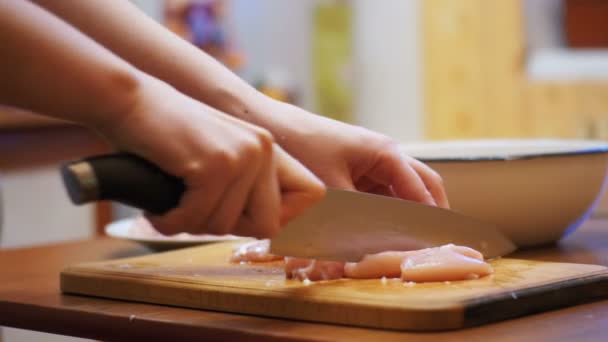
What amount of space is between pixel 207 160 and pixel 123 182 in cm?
7

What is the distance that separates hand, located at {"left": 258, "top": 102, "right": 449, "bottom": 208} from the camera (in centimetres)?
105

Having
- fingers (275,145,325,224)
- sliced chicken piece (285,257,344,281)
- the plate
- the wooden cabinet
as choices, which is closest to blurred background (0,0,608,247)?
the wooden cabinet

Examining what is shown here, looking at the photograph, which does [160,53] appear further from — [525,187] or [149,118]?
[525,187]

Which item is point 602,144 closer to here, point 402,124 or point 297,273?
point 297,273

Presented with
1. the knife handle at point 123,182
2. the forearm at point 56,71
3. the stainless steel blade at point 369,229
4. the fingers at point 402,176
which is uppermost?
the forearm at point 56,71

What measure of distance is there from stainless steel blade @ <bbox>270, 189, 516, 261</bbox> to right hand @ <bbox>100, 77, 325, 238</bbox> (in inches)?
5.9

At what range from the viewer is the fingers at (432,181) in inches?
43.2

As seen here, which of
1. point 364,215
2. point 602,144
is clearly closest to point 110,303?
point 364,215

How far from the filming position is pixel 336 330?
796 millimetres

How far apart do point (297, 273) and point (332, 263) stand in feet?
0.13

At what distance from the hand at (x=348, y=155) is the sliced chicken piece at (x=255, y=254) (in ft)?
0.39

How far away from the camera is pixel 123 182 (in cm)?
73

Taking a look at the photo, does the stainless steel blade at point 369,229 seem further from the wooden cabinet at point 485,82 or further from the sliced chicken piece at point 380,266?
the wooden cabinet at point 485,82

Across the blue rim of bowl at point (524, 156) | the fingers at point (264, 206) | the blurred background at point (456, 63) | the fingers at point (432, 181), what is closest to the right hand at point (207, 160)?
the fingers at point (264, 206)
